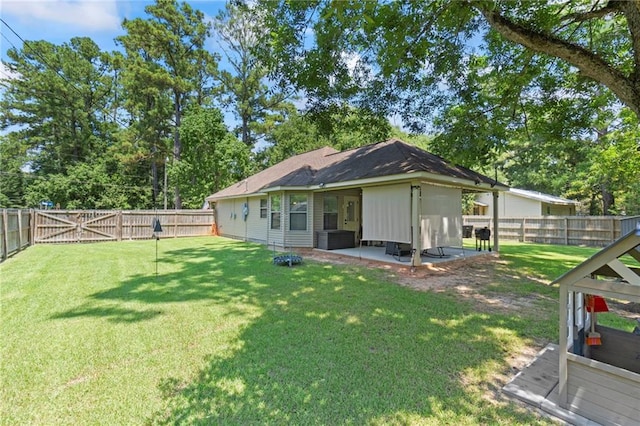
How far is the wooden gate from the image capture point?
13.7 meters

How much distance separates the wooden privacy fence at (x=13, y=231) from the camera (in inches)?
358

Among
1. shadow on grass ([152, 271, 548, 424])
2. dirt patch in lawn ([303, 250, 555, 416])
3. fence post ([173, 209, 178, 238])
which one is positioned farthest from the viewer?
fence post ([173, 209, 178, 238])

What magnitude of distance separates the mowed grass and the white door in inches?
240

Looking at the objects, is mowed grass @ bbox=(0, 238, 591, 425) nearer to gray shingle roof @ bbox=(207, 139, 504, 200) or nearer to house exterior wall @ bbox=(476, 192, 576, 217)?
gray shingle roof @ bbox=(207, 139, 504, 200)

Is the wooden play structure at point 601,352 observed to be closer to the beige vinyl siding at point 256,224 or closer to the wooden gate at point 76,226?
the beige vinyl siding at point 256,224

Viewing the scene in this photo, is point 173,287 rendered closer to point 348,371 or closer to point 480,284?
point 348,371

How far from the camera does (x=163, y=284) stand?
679cm

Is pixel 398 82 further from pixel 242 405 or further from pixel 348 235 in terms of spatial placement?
pixel 242 405

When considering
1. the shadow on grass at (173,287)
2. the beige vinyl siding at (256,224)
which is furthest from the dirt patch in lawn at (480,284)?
the beige vinyl siding at (256,224)

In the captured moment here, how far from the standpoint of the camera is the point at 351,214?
1323 centimetres

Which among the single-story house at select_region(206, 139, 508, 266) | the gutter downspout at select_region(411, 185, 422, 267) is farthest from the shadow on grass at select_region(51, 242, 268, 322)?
the gutter downspout at select_region(411, 185, 422, 267)

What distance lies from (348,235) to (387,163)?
377cm

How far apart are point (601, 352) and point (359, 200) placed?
1070cm

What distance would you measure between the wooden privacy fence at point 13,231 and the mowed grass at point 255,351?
3255 millimetres
